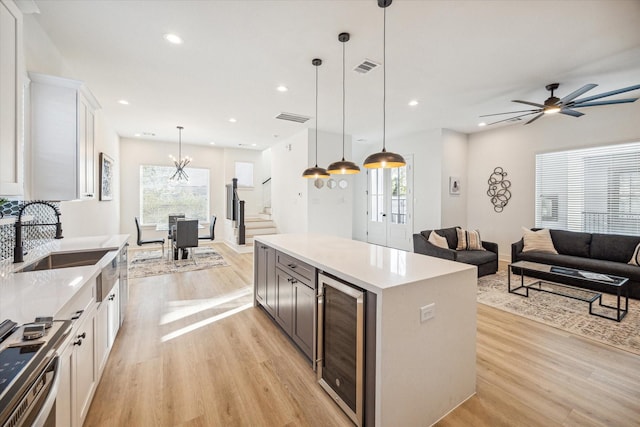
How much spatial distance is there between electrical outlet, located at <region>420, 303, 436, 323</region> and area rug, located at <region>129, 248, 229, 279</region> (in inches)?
195

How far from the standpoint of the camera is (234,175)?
8.86 meters

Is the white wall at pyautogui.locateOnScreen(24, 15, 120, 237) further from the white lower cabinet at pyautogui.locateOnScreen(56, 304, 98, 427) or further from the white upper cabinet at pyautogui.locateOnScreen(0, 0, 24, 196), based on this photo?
the white lower cabinet at pyautogui.locateOnScreen(56, 304, 98, 427)

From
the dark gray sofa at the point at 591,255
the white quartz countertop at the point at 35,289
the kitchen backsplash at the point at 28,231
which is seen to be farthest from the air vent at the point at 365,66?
the dark gray sofa at the point at 591,255

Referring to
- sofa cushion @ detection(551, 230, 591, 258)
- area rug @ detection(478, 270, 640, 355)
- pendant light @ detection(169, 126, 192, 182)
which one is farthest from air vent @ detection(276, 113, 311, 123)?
sofa cushion @ detection(551, 230, 591, 258)

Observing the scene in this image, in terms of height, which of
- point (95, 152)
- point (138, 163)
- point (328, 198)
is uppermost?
point (138, 163)

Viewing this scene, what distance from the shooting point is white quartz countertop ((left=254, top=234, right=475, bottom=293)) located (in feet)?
5.39

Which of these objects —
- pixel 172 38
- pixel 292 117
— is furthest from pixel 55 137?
pixel 292 117

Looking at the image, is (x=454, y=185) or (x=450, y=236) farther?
(x=454, y=185)

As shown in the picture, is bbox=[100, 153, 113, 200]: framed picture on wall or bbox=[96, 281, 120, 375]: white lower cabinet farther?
bbox=[100, 153, 113, 200]: framed picture on wall

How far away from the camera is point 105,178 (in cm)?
554

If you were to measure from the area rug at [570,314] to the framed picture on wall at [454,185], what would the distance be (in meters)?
2.83

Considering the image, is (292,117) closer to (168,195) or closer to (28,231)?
(28,231)

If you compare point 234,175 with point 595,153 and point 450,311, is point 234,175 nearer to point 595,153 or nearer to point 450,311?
point 450,311

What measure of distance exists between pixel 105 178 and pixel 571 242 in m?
8.83
